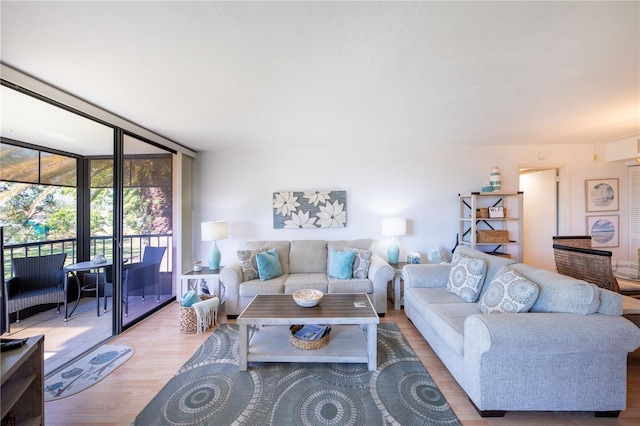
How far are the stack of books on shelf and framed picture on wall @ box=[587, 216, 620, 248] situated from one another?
4635mm

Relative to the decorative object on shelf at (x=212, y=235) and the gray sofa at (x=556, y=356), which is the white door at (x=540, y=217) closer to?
the gray sofa at (x=556, y=356)

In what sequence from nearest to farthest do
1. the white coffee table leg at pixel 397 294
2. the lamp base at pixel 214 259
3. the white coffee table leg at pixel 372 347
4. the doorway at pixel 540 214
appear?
the white coffee table leg at pixel 372 347, the white coffee table leg at pixel 397 294, the lamp base at pixel 214 259, the doorway at pixel 540 214

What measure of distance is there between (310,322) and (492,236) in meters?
3.07

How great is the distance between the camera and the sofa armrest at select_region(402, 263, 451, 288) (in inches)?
104

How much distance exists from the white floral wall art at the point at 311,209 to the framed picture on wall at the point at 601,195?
3883 mm

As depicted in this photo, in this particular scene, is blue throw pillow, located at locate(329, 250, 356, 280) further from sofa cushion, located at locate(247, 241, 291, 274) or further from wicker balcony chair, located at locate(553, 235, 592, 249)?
wicker balcony chair, located at locate(553, 235, 592, 249)

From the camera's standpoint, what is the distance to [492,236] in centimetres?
343

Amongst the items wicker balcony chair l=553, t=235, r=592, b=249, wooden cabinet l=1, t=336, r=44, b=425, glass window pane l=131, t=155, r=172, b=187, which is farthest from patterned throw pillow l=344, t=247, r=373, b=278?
glass window pane l=131, t=155, r=172, b=187

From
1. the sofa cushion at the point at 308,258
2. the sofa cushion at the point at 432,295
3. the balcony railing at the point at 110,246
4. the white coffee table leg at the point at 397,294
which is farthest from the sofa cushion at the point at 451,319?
the balcony railing at the point at 110,246

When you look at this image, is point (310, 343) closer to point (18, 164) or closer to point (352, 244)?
point (352, 244)

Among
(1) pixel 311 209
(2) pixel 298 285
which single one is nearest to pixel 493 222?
(1) pixel 311 209

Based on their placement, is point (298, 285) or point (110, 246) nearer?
point (298, 285)

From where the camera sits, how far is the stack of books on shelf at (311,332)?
2.06m

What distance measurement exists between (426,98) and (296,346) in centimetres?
254
